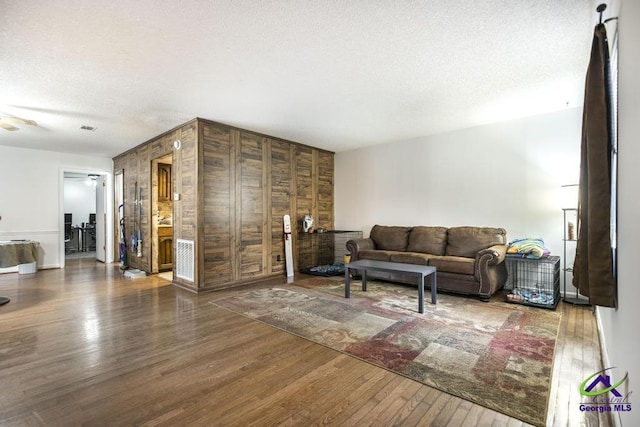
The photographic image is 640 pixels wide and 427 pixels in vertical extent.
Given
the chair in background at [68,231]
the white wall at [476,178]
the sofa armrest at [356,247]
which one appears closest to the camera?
the white wall at [476,178]

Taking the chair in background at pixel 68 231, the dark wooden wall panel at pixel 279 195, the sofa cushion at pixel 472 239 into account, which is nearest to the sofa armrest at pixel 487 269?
the sofa cushion at pixel 472 239

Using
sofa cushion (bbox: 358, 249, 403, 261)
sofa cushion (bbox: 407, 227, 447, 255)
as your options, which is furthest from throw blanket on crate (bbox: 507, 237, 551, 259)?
sofa cushion (bbox: 358, 249, 403, 261)

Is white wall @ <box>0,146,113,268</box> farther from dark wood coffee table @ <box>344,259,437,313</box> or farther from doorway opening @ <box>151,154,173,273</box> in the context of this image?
dark wood coffee table @ <box>344,259,437,313</box>

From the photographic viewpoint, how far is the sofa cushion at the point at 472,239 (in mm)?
4398

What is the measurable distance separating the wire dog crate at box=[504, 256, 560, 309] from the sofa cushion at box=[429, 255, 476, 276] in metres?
0.52

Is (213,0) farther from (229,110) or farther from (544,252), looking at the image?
(544,252)

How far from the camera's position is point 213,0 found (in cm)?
196

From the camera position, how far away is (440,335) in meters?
2.75

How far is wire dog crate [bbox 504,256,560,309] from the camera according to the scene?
3657mm

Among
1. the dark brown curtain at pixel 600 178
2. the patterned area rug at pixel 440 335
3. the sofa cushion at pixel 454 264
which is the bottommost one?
the patterned area rug at pixel 440 335

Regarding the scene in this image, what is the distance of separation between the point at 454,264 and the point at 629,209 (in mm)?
2896

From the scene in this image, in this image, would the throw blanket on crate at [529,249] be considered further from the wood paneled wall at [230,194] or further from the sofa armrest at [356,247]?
the wood paneled wall at [230,194]

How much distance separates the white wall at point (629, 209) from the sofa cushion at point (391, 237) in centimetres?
362

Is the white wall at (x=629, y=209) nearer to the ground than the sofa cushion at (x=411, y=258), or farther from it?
farther from it
